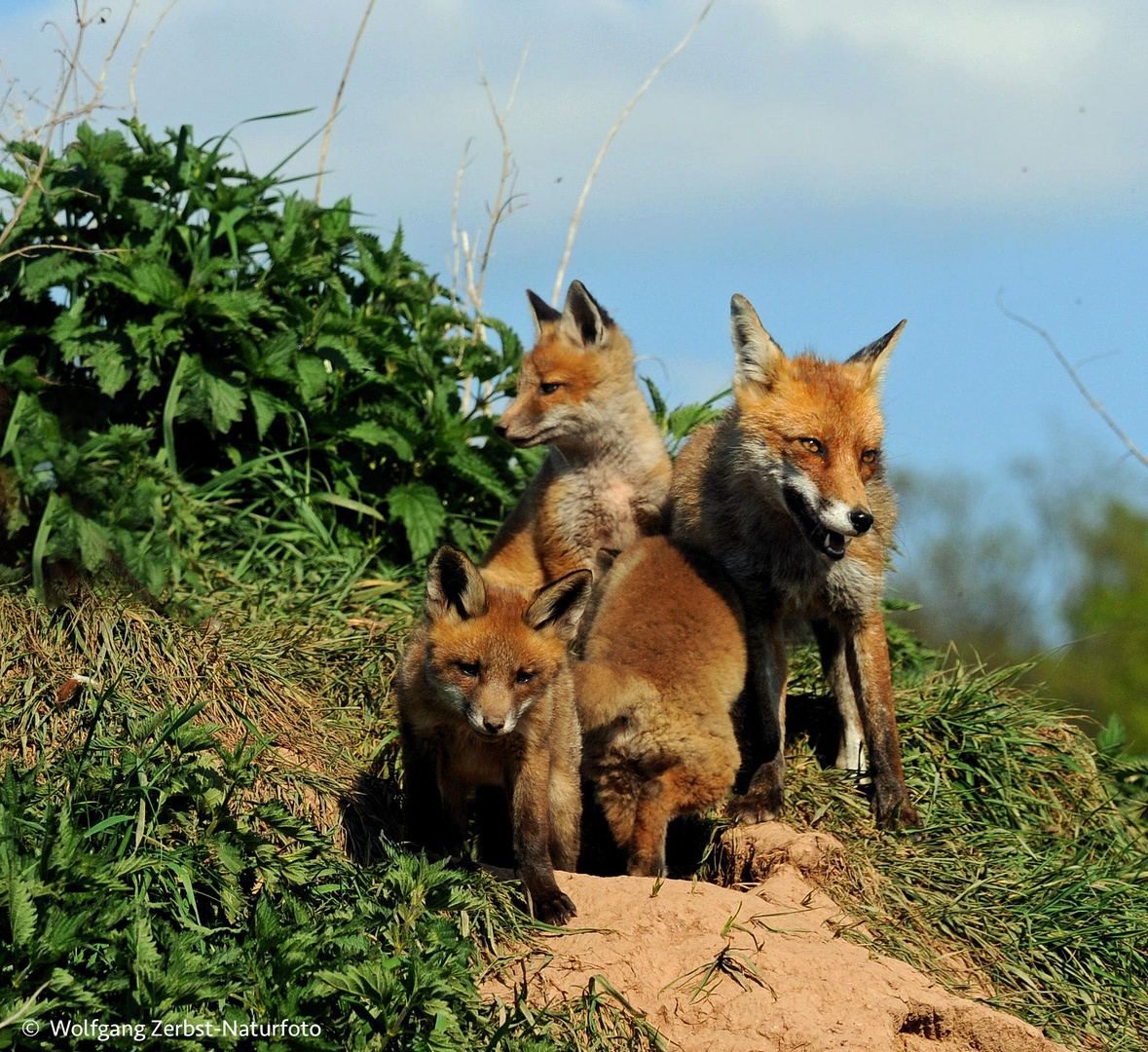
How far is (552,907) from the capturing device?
379cm

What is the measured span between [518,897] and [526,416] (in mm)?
2986

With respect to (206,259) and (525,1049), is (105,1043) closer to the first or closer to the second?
(525,1049)

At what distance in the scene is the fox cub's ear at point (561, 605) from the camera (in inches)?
158

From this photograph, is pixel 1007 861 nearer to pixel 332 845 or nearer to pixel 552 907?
pixel 552 907

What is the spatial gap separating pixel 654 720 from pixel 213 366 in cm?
319

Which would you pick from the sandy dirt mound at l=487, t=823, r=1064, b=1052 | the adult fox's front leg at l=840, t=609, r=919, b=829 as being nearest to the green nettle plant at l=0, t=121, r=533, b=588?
the adult fox's front leg at l=840, t=609, r=919, b=829

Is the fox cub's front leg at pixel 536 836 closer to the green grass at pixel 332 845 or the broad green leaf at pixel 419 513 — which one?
the green grass at pixel 332 845

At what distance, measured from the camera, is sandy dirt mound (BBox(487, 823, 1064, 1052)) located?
3.49m

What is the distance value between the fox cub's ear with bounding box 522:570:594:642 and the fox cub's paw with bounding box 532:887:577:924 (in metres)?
0.87

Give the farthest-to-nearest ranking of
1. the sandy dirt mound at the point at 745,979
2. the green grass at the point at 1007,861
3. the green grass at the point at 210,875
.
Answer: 1. the green grass at the point at 1007,861
2. the sandy dirt mound at the point at 745,979
3. the green grass at the point at 210,875

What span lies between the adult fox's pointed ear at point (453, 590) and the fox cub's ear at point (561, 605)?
180 mm

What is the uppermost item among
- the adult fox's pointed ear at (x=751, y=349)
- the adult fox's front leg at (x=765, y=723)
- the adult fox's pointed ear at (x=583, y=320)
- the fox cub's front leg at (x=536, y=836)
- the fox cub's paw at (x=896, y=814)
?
the adult fox's pointed ear at (x=583, y=320)

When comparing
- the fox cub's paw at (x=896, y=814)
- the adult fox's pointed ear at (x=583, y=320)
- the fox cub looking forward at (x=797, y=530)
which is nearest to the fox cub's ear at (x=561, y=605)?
the fox cub looking forward at (x=797, y=530)

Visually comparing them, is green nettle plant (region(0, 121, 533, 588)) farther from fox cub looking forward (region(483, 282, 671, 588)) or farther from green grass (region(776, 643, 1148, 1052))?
green grass (region(776, 643, 1148, 1052))
